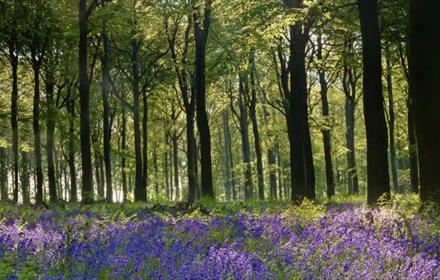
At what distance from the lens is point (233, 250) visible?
5.55 m

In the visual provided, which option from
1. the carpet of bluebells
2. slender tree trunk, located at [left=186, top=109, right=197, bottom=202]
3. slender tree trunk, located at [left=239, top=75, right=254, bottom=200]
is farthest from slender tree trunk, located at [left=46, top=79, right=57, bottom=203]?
the carpet of bluebells

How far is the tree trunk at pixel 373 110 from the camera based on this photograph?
1323 centimetres

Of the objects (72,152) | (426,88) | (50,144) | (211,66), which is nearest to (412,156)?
(211,66)

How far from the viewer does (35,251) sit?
582cm

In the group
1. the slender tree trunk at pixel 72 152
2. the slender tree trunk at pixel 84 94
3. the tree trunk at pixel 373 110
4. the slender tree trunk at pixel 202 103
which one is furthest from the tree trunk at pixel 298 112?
the slender tree trunk at pixel 72 152

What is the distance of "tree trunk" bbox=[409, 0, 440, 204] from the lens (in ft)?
34.5

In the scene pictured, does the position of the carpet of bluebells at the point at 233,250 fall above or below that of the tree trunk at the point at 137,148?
below

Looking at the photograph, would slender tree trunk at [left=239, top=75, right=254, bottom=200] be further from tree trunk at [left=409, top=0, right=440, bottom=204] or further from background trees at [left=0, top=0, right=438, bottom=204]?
tree trunk at [left=409, top=0, right=440, bottom=204]

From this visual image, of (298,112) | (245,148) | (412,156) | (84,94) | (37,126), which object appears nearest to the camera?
(298,112)

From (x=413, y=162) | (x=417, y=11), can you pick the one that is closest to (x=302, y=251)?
(x=417, y=11)

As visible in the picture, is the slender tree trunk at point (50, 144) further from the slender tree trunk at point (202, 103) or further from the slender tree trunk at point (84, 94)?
the slender tree trunk at point (202, 103)

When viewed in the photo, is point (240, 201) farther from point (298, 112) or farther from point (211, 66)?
point (211, 66)

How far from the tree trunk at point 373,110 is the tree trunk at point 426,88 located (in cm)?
237

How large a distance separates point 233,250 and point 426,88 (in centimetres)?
671
